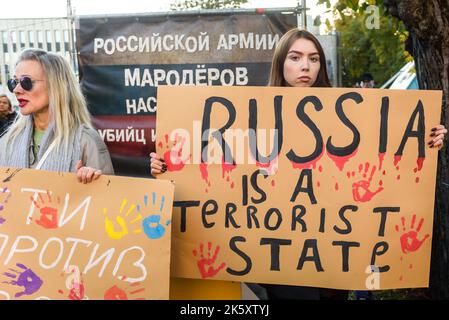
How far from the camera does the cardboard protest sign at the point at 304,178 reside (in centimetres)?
253

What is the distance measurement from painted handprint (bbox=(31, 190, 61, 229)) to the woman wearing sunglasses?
0.61ft

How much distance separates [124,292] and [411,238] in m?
1.29

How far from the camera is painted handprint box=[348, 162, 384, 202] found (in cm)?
252

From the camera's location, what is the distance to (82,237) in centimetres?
231

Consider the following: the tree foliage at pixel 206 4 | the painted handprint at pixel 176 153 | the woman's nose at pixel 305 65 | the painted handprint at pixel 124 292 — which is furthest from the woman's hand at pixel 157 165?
the tree foliage at pixel 206 4

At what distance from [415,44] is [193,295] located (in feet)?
6.87

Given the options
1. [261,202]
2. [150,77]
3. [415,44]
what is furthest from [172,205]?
[150,77]

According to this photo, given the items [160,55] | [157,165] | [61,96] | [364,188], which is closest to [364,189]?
[364,188]

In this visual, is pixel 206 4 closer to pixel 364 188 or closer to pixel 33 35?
pixel 33 35

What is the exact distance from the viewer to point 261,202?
2.53 m

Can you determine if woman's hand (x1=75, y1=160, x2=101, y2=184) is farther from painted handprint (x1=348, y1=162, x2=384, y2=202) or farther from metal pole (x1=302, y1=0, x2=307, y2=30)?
metal pole (x1=302, y1=0, x2=307, y2=30)

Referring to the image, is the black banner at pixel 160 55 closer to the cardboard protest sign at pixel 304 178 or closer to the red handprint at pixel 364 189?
the cardboard protest sign at pixel 304 178

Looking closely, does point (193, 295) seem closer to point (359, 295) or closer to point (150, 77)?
point (359, 295)
